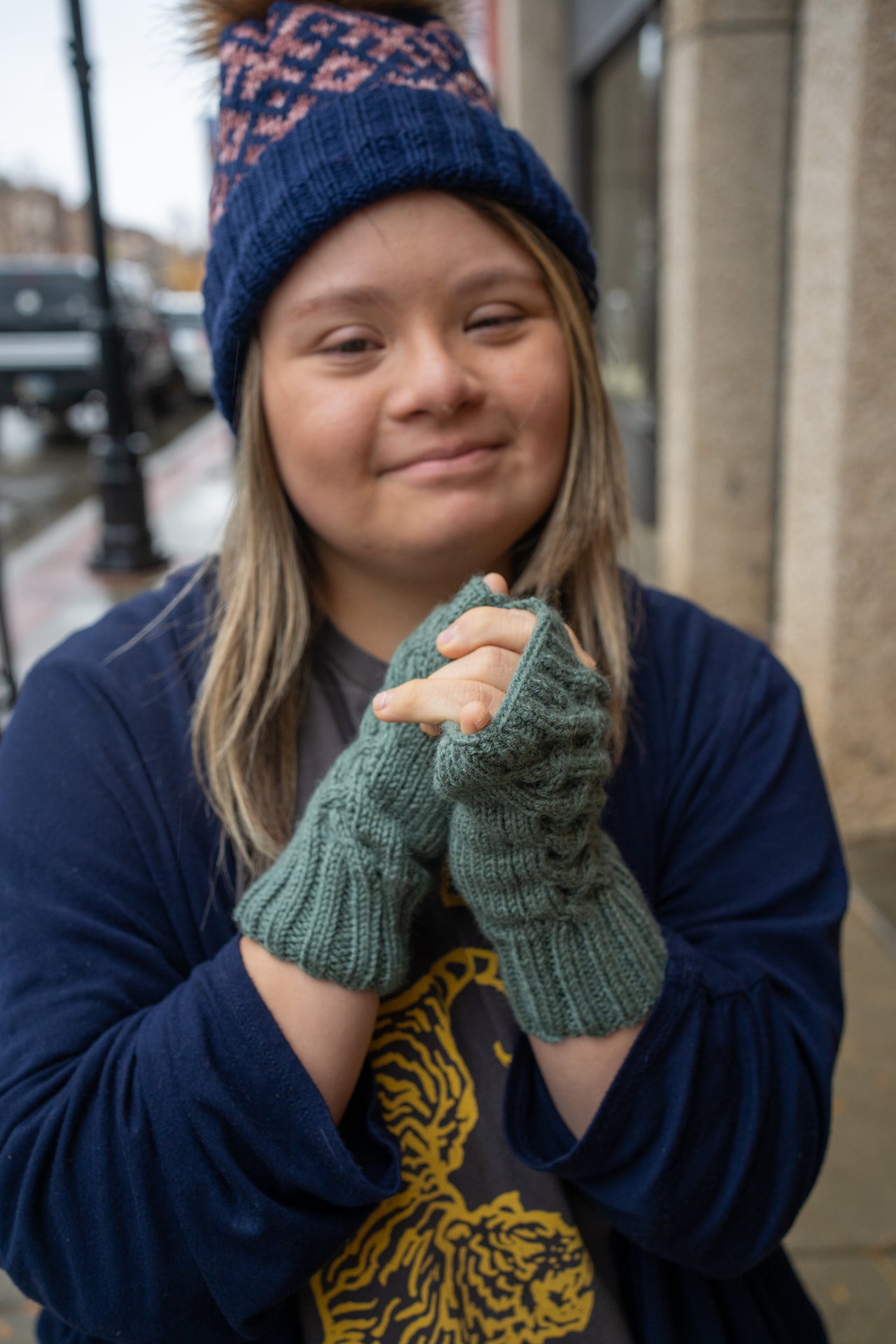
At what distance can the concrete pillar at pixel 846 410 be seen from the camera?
3162mm

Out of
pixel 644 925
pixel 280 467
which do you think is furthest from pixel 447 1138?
pixel 280 467

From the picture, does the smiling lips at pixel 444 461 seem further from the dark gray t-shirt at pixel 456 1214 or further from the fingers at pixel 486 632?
the dark gray t-shirt at pixel 456 1214

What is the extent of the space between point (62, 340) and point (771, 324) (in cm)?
1210

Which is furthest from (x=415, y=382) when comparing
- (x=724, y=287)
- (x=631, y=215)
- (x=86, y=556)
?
(x=631, y=215)

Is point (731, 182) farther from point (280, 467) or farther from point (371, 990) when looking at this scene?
point (371, 990)

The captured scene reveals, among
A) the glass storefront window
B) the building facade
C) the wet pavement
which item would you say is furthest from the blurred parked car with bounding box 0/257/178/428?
the building facade

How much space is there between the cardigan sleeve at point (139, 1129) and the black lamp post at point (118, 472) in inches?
259

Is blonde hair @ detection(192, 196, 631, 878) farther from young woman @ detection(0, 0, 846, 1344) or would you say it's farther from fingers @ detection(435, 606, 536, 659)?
fingers @ detection(435, 606, 536, 659)

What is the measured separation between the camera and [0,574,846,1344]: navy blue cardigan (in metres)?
1.17

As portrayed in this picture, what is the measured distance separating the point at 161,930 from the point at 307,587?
1.58ft

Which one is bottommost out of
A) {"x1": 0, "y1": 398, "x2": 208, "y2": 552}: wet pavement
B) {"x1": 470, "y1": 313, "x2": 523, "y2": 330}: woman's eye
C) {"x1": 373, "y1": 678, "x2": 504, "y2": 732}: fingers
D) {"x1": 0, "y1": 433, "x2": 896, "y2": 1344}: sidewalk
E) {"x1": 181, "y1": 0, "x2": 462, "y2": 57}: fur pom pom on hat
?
{"x1": 0, "y1": 433, "x2": 896, "y2": 1344}: sidewalk

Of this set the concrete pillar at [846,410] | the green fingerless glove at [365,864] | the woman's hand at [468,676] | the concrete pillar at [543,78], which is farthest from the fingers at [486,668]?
the concrete pillar at [543,78]

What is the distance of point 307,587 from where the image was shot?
152 centimetres

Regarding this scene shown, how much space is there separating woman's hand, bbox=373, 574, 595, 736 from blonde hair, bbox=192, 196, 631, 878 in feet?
1.06
